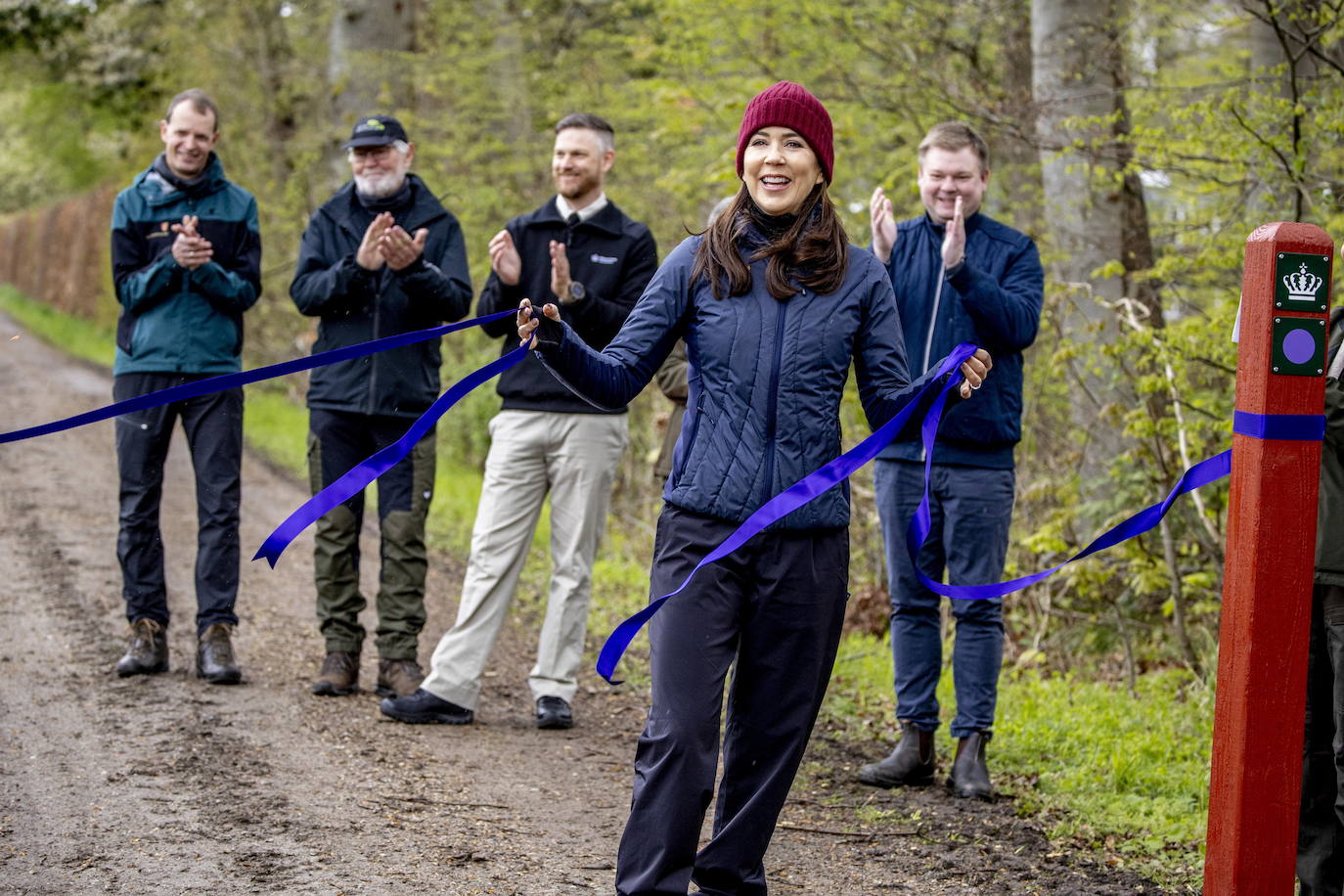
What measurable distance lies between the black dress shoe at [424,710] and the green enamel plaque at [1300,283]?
391cm

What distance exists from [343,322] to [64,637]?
2.27m

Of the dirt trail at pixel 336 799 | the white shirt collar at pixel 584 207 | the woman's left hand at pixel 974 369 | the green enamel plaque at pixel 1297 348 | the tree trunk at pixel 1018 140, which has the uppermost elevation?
the tree trunk at pixel 1018 140

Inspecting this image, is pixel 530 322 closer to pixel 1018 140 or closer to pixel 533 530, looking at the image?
pixel 533 530

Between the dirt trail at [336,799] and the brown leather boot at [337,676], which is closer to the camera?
the dirt trail at [336,799]

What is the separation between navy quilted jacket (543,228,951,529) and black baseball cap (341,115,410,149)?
9.08 feet

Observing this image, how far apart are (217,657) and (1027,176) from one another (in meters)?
6.94

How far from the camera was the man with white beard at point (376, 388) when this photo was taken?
6.11m

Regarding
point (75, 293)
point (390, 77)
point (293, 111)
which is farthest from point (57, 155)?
point (390, 77)

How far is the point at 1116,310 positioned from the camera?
726cm

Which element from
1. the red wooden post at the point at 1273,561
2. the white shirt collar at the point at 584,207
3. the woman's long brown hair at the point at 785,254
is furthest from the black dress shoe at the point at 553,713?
the red wooden post at the point at 1273,561

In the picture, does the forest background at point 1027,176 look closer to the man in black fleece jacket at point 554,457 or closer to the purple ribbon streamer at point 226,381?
the man in black fleece jacket at point 554,457

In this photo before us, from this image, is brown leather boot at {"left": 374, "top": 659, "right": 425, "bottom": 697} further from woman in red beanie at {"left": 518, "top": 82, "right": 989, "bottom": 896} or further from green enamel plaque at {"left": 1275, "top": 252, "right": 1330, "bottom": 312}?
green enamel plaque at {"left": 1275, "top": 252, "right": 1330, "bottom": 312}

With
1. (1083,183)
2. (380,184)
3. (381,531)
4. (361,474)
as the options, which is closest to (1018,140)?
(1083,183)

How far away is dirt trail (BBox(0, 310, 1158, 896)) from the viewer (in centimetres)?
417
